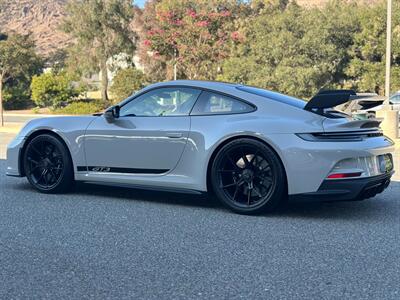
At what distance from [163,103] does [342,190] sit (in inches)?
86.2

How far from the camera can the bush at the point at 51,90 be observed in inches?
1427

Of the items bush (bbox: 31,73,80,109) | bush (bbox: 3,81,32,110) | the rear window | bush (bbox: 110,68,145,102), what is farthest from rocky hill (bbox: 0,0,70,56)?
the rear window

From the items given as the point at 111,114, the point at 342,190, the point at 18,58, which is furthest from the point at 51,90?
the point at 342,190

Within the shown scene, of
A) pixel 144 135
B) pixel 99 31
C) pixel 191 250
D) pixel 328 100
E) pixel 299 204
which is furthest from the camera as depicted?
pixel 99 31

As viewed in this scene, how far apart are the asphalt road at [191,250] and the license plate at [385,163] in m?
0.48

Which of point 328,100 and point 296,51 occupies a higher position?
point 296,51

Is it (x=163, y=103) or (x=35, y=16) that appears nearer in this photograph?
(x=163, y=103)

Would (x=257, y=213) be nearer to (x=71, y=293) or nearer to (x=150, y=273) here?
(x=150, y=273)

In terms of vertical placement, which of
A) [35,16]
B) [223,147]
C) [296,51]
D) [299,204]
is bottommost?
[299,204]

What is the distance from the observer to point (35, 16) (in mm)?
151375

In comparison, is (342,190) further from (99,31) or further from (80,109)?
(99,31)

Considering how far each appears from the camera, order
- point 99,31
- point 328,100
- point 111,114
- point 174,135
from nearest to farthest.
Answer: point 328,100, point 174,135, point 111,114, point 99,31

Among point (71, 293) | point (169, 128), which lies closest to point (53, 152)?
point (169, 128)

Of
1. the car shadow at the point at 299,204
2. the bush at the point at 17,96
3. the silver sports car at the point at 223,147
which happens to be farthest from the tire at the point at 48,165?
the bush at the point at 17,96
